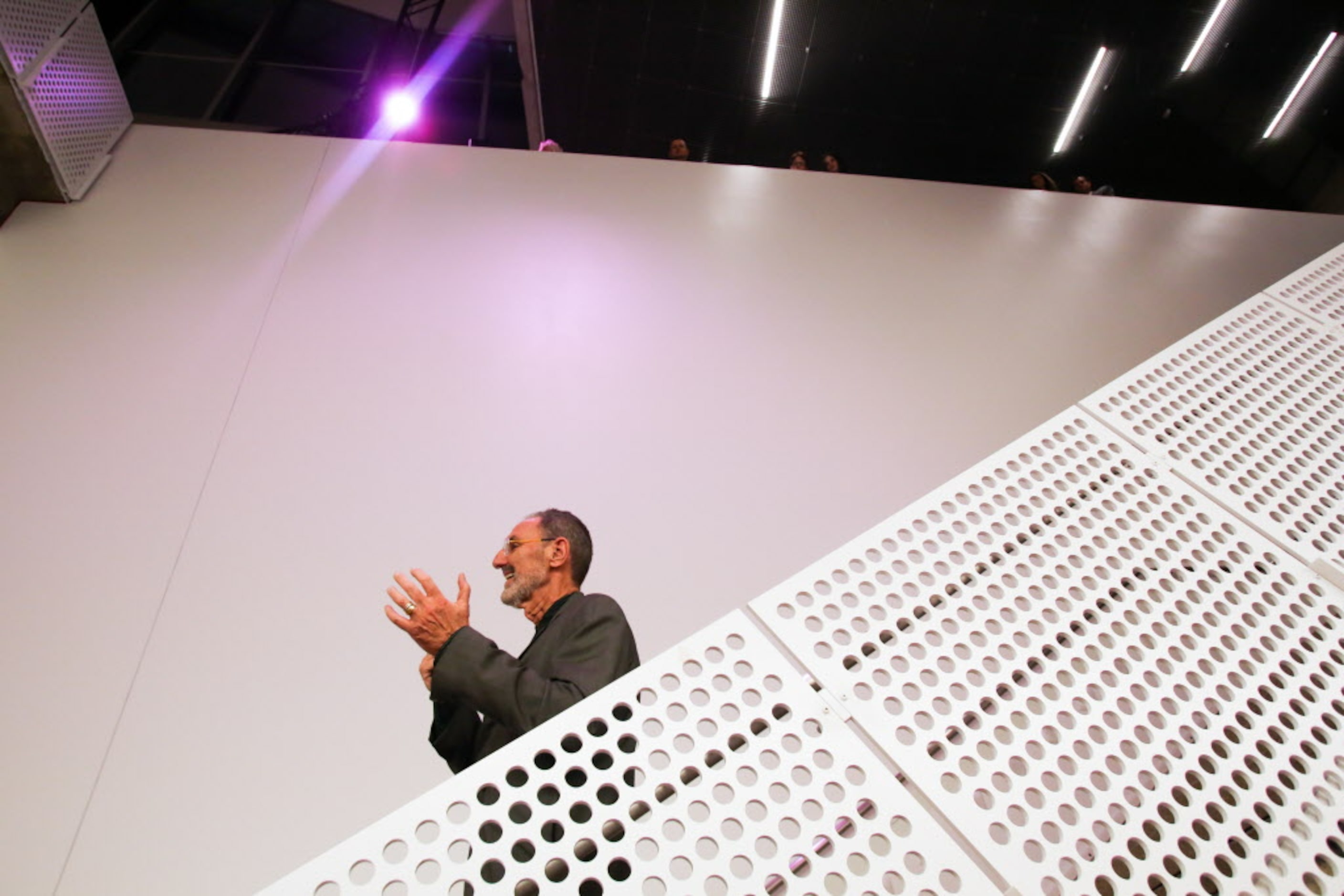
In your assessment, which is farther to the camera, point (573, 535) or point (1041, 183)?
point (1041, 183)

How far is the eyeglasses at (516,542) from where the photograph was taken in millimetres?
1571

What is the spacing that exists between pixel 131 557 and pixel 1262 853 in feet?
6.74

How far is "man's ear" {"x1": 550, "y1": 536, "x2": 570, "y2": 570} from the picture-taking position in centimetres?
155

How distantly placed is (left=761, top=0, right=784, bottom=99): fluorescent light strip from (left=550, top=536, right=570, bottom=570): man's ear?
161 inches

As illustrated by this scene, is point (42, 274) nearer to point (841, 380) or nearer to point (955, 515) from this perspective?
point (841, 380)

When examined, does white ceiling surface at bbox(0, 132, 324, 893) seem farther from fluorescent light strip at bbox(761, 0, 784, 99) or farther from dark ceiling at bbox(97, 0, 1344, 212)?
fluorescent light strip at bbox(761, 0, 784, 99)

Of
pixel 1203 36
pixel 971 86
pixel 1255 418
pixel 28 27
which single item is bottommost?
pixel 1255 418

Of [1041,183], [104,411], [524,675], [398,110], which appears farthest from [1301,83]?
[104,411]

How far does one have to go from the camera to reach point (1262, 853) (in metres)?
0.79

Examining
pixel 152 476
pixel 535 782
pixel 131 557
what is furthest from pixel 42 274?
pixel 535 782

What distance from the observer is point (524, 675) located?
1035 millimetres

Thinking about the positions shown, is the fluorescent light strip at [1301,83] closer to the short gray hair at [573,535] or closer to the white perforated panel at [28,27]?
the short gray hair at [573,535]

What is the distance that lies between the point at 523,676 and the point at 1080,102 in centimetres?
524

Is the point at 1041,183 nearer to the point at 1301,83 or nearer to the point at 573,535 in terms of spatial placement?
the point at 1301,83
